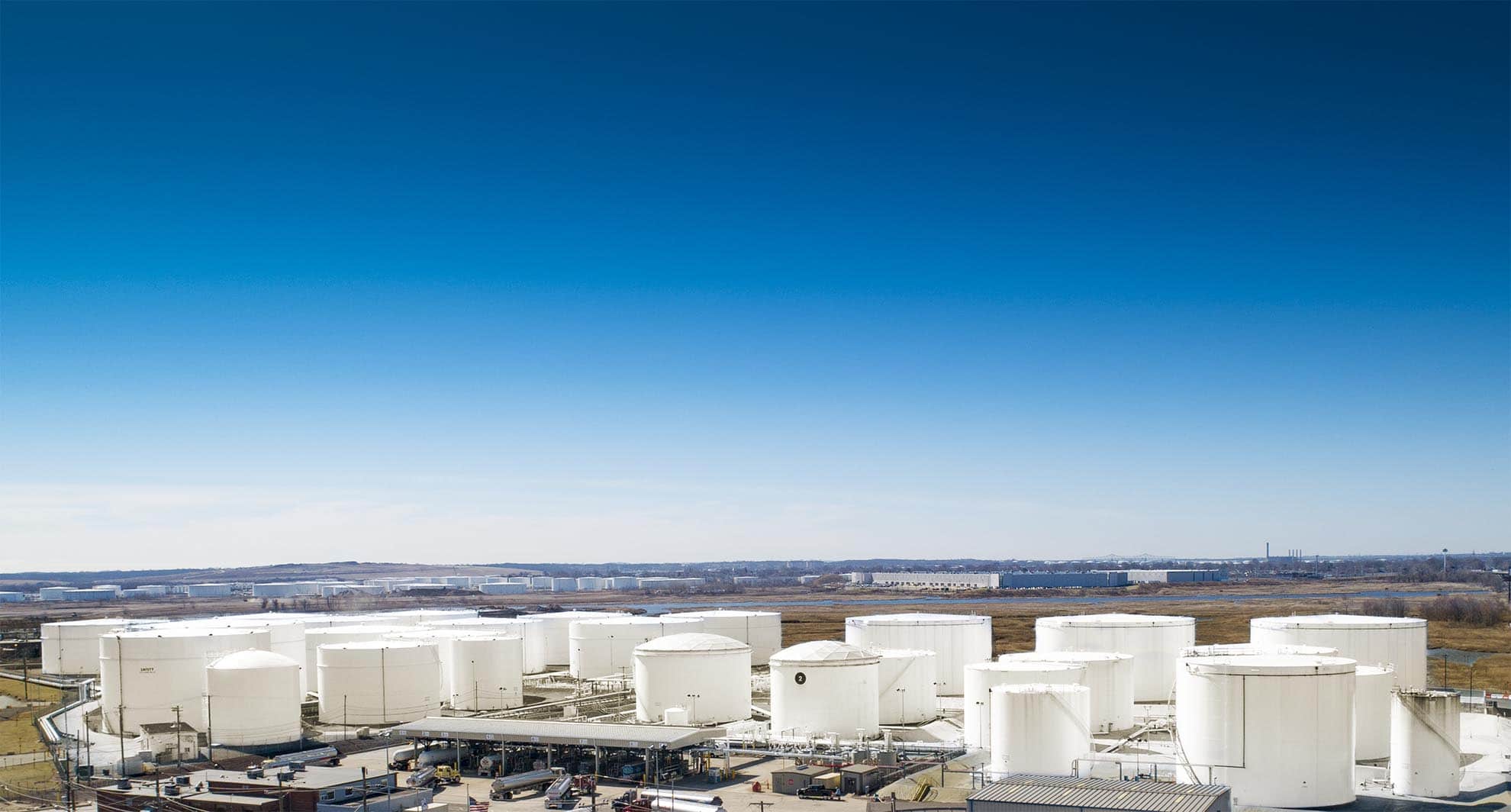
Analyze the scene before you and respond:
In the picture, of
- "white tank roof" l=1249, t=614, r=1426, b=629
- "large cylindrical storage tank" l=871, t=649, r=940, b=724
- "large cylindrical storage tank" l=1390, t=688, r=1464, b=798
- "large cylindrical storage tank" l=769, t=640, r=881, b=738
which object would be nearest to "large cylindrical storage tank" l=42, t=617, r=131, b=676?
"large cylindrical storage tank" l=769, t=640, r=881, b=738

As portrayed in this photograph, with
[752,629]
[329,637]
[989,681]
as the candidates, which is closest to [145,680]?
[329,637]

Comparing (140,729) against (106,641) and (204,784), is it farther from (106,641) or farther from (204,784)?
(204,784)

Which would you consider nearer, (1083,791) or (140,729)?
(1083,791)

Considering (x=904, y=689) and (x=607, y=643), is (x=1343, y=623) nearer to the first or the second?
(x=904, y=689)

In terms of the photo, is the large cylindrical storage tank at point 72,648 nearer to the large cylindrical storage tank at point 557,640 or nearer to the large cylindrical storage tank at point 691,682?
the large cylindrical storage tank at point 557,640

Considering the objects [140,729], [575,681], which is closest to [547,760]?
[140,729]

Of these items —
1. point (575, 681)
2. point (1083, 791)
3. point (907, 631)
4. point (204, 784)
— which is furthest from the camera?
point (575, 681)
